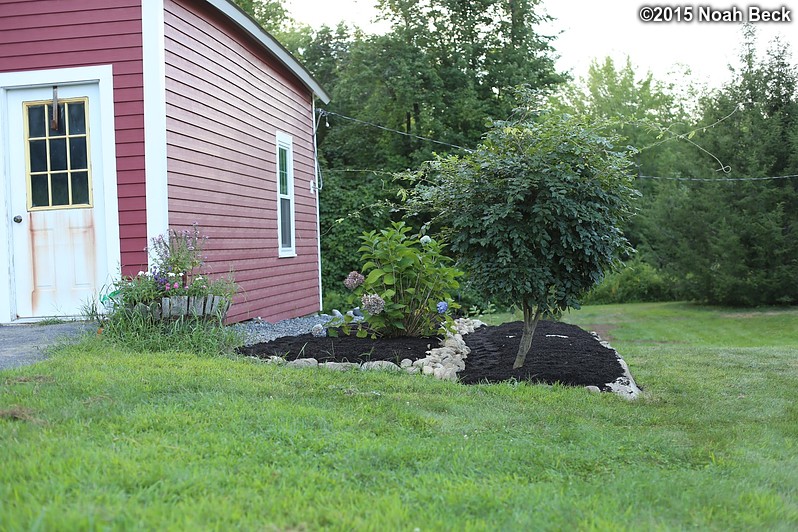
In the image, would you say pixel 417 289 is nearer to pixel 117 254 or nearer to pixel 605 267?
pixel 605 267

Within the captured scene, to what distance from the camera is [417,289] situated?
684 cm

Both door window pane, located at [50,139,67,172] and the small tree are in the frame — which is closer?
the small tree

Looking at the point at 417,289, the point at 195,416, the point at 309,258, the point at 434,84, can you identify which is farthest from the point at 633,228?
the point at 195,416

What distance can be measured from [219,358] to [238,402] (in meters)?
1.65

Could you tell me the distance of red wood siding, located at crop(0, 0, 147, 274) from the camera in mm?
6680

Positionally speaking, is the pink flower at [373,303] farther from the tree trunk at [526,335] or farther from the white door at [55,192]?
the white door at [55,192]

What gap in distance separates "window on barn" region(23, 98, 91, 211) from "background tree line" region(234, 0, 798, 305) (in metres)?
8.14

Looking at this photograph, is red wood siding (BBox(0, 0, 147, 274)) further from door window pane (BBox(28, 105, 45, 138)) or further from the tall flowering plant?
door window pane (BBox(28, 105, 45, 138))

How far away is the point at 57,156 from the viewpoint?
273 inches

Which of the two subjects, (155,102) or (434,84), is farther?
(434,84)

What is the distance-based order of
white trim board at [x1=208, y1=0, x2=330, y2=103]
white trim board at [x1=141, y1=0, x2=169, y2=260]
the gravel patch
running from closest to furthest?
white trim board at [x1=141, y1=0, x2=169, y2=260]
the gravel patch
white trim board at [x1=208, y1=0, x2=330, y2=103]

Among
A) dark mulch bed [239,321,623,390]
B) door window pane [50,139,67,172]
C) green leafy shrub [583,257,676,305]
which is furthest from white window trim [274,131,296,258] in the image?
green leafy shrub [583,257,676,305]

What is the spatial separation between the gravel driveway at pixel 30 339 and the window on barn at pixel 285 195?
3644 millimetres

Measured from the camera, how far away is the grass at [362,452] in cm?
252
